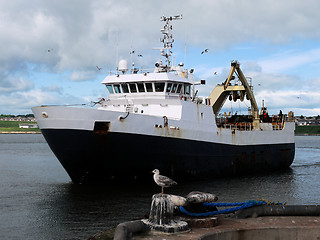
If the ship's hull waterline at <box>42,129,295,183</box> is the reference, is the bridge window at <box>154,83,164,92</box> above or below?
above

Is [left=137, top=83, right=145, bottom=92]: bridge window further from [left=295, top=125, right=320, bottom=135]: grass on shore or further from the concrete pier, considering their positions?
[left=295, top=125, right=320, bottom=135]: grass on shore

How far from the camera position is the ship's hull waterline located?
19203 mm

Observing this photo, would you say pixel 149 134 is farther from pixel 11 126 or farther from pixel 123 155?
pixel 11 126

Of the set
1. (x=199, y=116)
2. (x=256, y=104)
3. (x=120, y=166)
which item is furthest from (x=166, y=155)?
(x=256, y=104)

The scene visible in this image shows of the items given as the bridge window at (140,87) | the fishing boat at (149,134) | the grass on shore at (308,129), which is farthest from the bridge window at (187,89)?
the grass on shore at (308,129)

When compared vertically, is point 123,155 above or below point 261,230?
above

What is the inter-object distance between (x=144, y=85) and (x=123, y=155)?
514 centimetres

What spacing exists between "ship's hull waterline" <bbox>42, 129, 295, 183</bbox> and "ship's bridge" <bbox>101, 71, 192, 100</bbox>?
325 centimetres

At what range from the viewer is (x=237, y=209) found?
36.2 feet

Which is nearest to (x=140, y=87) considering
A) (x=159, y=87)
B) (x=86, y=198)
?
(x=159, y=87)

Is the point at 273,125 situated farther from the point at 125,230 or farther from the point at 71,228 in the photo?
the point at 125,230

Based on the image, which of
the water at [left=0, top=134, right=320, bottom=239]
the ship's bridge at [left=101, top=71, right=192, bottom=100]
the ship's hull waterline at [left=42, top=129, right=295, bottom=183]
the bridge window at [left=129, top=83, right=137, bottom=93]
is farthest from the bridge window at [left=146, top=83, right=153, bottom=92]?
the water at [left=0, top=134, right=320, bottom=239]

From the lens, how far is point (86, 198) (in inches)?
741

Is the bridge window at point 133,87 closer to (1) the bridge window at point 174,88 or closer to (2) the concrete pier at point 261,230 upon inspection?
(1) the bridge window at point 174,88
